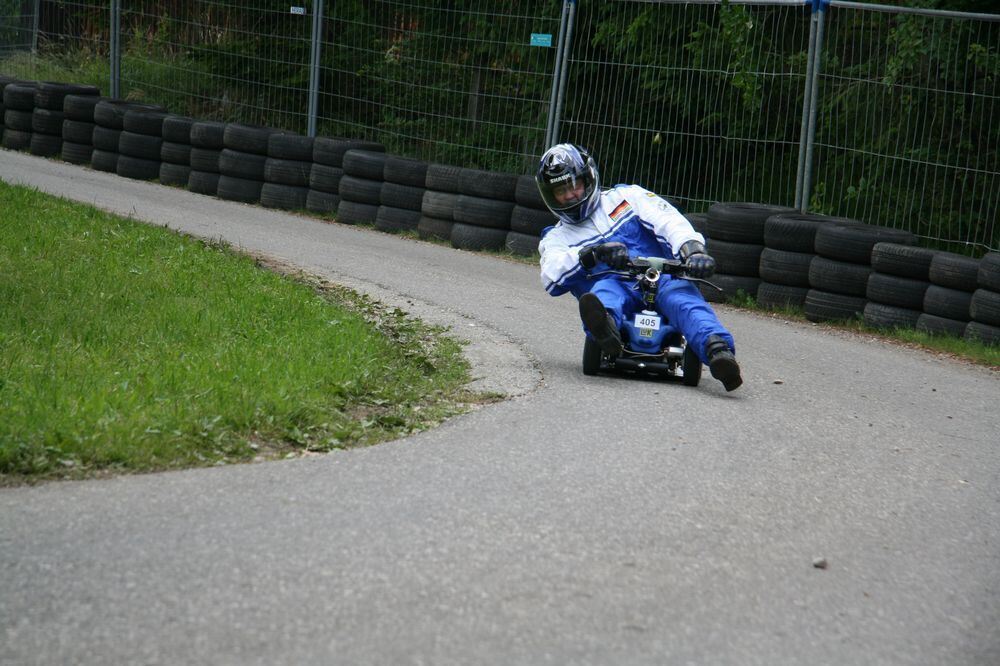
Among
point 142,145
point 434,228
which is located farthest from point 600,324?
point 142,145

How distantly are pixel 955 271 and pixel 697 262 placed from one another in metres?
3.74

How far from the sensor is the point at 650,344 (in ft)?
25.2

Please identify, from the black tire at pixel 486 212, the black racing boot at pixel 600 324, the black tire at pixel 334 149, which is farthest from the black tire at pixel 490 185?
the black racing boot at pixel 600 324

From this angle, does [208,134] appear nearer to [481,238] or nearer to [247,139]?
[247,139]

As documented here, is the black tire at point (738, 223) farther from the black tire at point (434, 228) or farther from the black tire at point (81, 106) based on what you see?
the black tire at point (81, 106)

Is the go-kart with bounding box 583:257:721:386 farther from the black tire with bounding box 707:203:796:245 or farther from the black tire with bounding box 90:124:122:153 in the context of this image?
the black tire with bounding box 90:124:122:153

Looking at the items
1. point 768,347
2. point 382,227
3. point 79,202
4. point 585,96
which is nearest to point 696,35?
point 585,96

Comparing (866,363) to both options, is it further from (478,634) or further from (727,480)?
(478,634)

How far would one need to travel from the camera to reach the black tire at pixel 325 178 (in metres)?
15.5

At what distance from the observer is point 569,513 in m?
4.83

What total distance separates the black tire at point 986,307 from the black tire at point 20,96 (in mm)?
13759

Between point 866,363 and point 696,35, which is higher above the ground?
point 696,35

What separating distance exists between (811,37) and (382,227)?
5293 mm

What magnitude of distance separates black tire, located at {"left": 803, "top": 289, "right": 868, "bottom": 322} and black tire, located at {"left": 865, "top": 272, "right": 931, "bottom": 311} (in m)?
0.22
